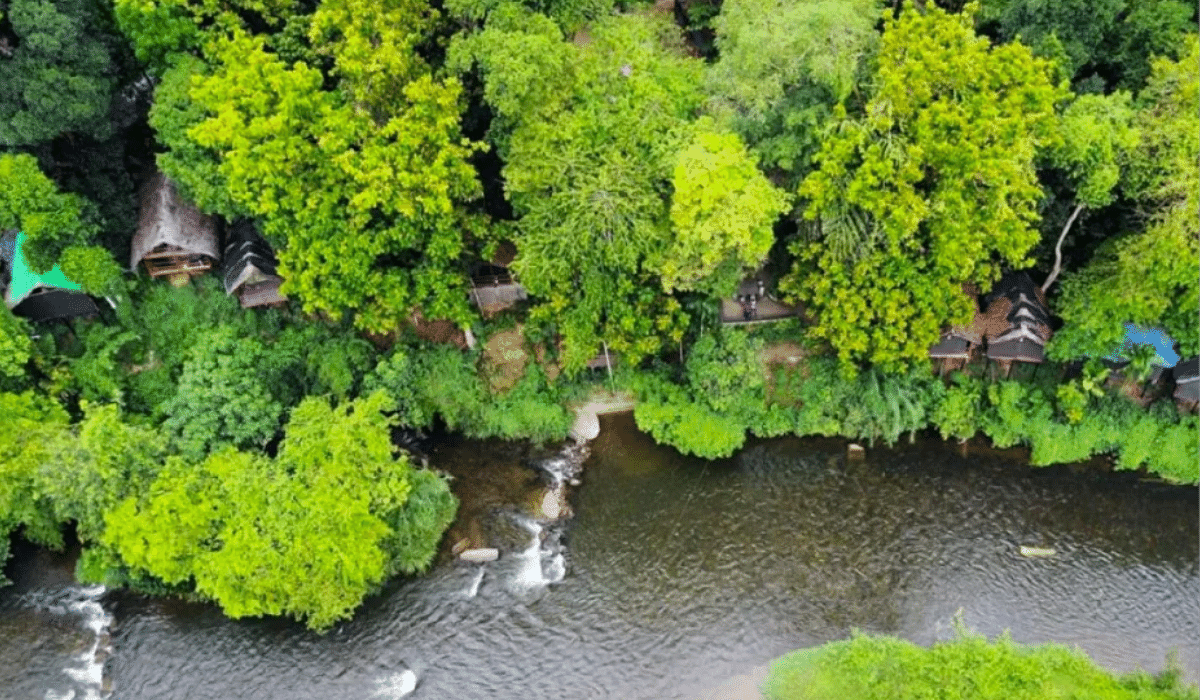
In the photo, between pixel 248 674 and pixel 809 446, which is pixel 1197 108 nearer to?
pixel 809 446

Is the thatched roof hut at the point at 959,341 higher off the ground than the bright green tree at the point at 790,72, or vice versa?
the bright green tree at the point at 790,72

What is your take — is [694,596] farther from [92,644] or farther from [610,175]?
[92,644]

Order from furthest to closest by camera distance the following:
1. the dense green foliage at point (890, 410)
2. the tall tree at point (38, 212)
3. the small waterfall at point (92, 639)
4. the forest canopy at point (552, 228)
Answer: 1. the dense green foliage at point (890, 410)
2. the tall tree at point (38, 212)
3. the small waterfall at point (92, 639)
4. the forest canopy at point (552, 228)

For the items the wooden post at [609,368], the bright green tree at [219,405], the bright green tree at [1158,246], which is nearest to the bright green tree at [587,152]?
the wooden post at [609,368]

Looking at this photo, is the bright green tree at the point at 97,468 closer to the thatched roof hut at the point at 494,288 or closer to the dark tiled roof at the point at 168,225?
the dark tiled roof at the point at 168,225

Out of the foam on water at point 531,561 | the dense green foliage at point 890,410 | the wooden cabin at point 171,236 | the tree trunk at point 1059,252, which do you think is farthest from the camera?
the wooden cabin at point 171,236

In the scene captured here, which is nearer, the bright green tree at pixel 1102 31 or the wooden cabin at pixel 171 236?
the bright green tree at pixel 1102 31

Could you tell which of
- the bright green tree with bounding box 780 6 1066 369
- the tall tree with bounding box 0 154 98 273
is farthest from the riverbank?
the tall tree with bounding box 0 154 98 273
